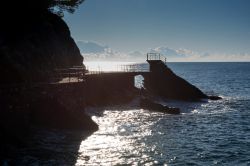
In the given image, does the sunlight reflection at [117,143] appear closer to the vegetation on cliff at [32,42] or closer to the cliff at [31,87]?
the cliff at [31,87]

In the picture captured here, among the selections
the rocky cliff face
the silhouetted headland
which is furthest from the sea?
the rocky cliff face

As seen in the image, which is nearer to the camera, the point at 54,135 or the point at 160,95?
the point at 54,135

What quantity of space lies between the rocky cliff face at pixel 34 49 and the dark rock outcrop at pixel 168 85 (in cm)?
1413

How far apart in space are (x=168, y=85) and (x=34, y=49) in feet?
92.2

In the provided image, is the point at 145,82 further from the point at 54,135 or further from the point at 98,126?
the point at 54,135

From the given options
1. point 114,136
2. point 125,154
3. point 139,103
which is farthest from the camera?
point 139,103

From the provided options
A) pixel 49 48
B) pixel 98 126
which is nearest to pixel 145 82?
pixel 49 48

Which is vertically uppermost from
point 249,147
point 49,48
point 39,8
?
point 39,8

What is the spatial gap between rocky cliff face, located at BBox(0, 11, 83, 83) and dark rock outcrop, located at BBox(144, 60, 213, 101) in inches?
556

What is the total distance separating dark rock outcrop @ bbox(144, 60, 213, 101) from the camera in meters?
64.2

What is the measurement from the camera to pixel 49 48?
167ft

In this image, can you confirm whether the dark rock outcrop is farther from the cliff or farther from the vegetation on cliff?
the cliff

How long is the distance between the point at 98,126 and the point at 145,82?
3240cm

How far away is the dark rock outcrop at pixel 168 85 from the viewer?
6419 cm
